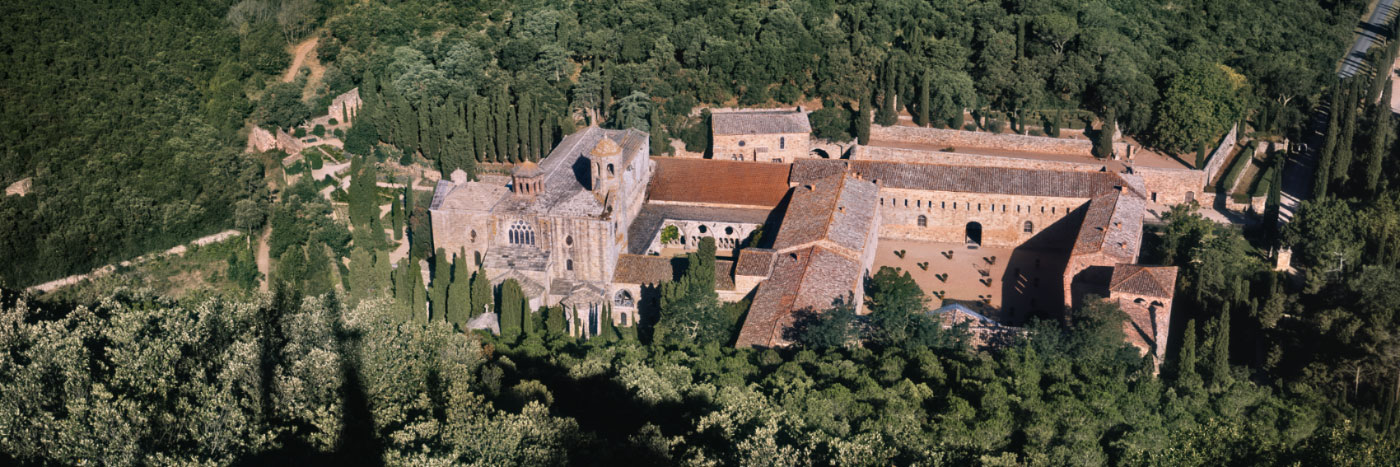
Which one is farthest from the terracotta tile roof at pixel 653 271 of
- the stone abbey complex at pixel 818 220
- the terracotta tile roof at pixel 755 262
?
the terracotta tile roof at pixel 755 262

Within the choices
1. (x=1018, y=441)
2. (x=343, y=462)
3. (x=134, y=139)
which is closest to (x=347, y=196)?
(x=134, y=139)

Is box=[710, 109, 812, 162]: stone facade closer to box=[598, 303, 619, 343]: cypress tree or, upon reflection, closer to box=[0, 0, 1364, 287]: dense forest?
box=[0, 0, 1364, 287]: dense forest

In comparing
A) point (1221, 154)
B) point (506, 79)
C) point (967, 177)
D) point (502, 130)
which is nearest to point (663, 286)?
point (502, 130)

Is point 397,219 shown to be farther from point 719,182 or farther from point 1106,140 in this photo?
point 1106,140

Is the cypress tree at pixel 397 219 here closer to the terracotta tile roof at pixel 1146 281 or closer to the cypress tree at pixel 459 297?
the cypress tree at pixel 459 297

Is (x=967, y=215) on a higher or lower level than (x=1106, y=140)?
lower

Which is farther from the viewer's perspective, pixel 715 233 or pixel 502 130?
pixel 502 130

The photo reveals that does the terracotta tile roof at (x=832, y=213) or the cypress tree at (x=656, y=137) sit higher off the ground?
the cypress tree at (x=656, y=137)

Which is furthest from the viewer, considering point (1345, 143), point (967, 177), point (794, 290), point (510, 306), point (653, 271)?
point (1345, 143)
